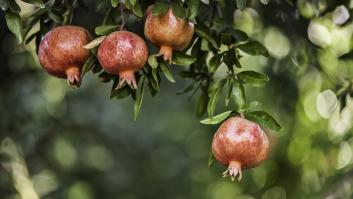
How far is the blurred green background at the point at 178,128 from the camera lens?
2498 mm

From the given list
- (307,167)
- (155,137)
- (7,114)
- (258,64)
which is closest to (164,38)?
(7,114)

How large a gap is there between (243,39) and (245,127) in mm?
395

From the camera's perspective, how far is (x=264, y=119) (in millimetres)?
1361

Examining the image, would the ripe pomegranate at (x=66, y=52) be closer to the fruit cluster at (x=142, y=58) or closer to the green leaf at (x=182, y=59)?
the fruit cluster at (x=142, y=58)

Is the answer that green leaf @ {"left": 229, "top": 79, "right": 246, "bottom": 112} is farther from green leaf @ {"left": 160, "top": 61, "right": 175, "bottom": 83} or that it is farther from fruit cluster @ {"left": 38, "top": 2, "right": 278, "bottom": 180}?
green leaf @ {"left": 160, "top": 61, "right": 175, "bottom": 83}

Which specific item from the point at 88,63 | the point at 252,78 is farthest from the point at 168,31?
the point at 252,78

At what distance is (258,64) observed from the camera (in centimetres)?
359

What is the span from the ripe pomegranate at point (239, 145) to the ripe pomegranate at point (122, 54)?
0.65 feet

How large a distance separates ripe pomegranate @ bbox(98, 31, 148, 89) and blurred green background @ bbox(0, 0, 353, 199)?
666 millimetres

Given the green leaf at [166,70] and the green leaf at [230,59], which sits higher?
the green leaf at [166,70]

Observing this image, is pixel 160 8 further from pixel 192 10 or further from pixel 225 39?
pixel 225 39

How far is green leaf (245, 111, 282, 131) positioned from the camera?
53.5 inches

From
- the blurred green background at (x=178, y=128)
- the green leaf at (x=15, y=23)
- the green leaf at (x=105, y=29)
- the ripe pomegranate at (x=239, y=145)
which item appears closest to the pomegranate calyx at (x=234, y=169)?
the ripe pomegranate at (x=239, y=145)

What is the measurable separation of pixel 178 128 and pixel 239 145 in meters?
3.45
